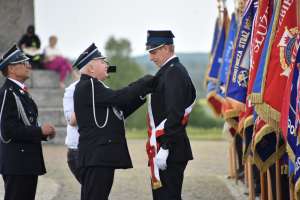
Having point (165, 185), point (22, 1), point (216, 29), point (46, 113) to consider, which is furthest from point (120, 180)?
point (22, 1)

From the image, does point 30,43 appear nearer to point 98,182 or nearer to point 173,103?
point 98,182

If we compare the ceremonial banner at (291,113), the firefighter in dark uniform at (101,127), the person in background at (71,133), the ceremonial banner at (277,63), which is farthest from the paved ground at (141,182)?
the firefighter in dark uniform at (101,127)

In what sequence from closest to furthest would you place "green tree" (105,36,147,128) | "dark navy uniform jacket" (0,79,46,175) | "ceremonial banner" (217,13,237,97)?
"dark navy uniform jacket" (0,79,46,175) < "ceremonial banner" (217,13,237,97) < "green tree" (105,36,147,128)

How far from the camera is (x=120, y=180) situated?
14.1 m

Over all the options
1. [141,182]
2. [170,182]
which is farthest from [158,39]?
[141,182]

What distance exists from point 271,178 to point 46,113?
1181cm

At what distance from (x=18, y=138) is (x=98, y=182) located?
91 cm

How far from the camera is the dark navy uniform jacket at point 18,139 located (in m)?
8.55

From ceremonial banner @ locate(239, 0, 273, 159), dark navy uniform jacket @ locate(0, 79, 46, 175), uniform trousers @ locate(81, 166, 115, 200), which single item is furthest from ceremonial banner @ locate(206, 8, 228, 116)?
uniform trousers @ locate(81, 166, 115, 200)

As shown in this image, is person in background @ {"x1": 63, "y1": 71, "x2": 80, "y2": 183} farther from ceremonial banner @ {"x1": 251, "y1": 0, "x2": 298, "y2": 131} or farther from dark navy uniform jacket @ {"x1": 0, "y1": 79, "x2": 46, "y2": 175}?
ceremonial banner @ {"x1": 251, "y1": 0, "x2": 298, "y2": 131}

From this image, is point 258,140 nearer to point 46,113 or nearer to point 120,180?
point 120,180

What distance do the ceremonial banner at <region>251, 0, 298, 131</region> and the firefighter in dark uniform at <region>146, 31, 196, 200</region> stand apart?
1.03m

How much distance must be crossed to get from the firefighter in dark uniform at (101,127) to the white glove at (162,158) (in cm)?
32

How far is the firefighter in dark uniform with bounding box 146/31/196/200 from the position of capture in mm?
8102
